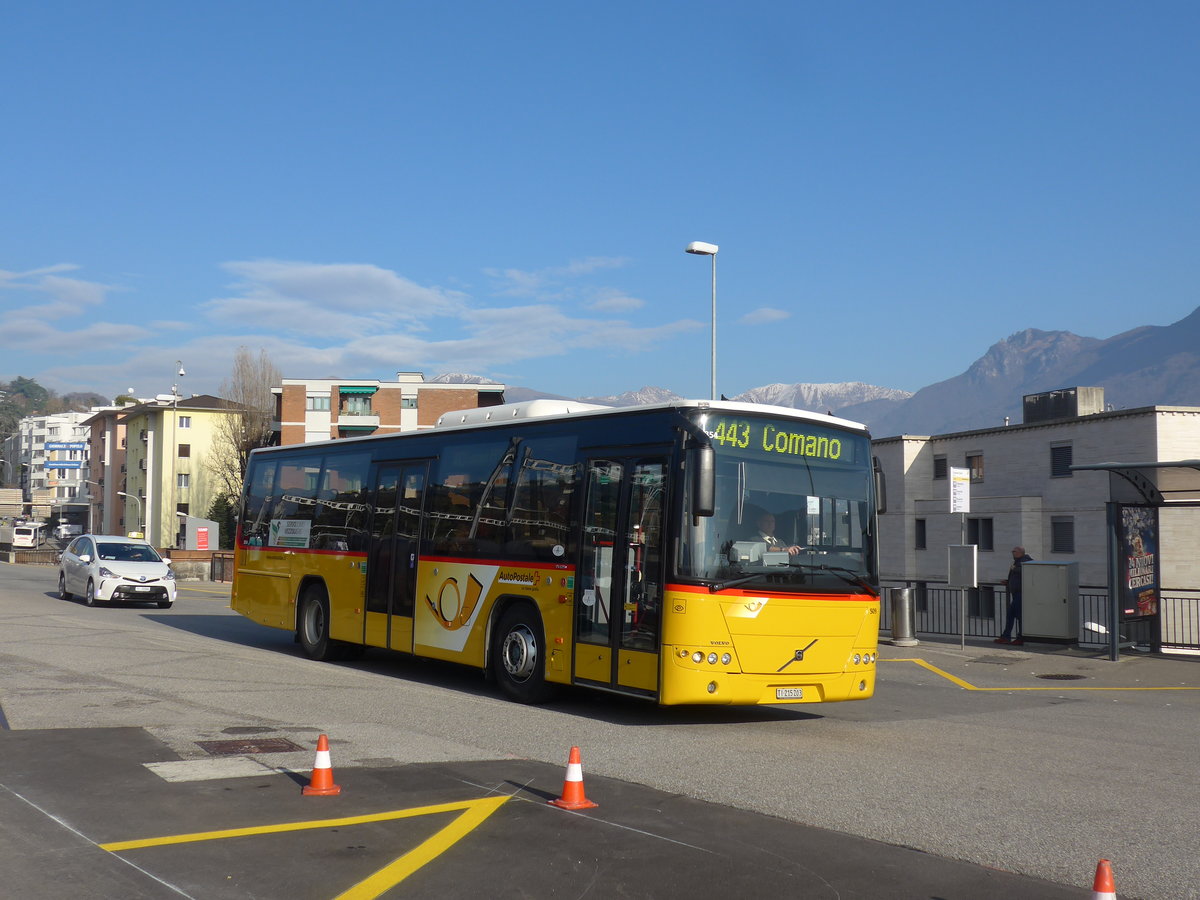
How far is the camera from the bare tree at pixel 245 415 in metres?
80.4

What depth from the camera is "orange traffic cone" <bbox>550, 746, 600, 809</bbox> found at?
7293 millimetres

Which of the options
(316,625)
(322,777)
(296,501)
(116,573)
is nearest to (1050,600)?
(316,625)

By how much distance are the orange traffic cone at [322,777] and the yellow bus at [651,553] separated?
3.84 metres

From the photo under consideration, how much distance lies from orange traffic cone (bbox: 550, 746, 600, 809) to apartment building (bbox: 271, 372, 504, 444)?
76055 millimetres

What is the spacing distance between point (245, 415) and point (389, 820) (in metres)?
77.6

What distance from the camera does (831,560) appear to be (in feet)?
37.8

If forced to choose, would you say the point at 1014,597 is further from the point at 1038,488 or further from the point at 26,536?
the point at 26,536

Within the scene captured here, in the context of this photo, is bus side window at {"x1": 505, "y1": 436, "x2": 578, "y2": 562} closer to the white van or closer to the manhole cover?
the manhole cover

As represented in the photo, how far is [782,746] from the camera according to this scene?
1026 cm

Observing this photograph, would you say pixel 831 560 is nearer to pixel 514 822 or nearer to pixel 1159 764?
pixel 1159 764

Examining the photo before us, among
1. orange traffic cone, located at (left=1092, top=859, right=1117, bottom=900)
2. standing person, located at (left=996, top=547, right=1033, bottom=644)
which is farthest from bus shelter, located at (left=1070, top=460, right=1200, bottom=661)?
orange traffic cone, located at (left=1092, top=859, right=1117, bottom=900)

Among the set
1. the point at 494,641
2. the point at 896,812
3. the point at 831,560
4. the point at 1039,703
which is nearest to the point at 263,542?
the point at 494,641

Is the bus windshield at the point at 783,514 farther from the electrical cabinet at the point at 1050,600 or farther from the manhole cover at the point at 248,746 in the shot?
the electrical cabinet at the point at 1050,600

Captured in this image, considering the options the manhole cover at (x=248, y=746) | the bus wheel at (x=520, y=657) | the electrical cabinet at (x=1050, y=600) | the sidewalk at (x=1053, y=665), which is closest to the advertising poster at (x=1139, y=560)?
the sidewalk at (x=1053, y=665)
